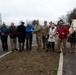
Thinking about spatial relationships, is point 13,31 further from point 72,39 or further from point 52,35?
point 72,39

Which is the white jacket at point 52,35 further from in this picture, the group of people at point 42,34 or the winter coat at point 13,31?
the winter coat at point 13,31

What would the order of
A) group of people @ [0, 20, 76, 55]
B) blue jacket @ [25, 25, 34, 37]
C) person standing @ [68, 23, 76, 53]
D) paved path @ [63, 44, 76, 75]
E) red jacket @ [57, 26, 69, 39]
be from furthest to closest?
1. person standing @ [68, 23, 76, 53]
2. blue jacket @ [25, 25, 34, 37]
3. group of people @ [0, 20, 76, 55]
4. red jacket @ [57, 26, 69, 39]
5. paved path @ [63, 44, 76, 75]

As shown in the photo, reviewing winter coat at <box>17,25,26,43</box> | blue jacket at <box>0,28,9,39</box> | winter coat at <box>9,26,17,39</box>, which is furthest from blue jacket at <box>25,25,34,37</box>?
blue jacket at <box>0,28,9,39</box>

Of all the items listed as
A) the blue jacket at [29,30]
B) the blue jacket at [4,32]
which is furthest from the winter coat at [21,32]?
the blue jacket at [4,32]

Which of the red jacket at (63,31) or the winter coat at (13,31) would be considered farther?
the winter coat at (13,31)

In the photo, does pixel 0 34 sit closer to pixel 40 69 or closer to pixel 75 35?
pixel 75 35

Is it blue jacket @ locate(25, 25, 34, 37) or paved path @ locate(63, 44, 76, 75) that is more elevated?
blue jacket @ locate(25, 25, 34, 37)

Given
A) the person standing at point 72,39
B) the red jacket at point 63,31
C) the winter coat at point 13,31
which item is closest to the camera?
the red jacket at point 63,31

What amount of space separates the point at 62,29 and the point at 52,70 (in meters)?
5.30

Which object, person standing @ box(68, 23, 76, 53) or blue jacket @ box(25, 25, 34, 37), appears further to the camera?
person standing @ box(68, 23, 76, 53)

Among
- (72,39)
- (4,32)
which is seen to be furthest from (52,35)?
(4,32)

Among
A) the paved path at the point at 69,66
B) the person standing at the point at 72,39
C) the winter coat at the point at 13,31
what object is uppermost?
the winter coat at the point at 13,31

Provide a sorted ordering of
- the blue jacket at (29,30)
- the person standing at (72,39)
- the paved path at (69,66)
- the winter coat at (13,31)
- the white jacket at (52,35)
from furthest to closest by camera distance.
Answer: the winter coat at (13,31)
the person standing at (72,39)
the blue jacket at (29,30)
the white jacket at (52,35)
the paved path at (69,66)

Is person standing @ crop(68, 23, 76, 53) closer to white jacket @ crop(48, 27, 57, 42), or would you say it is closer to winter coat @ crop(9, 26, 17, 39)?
white jacket @ crop(48, 27, 57, 42)
